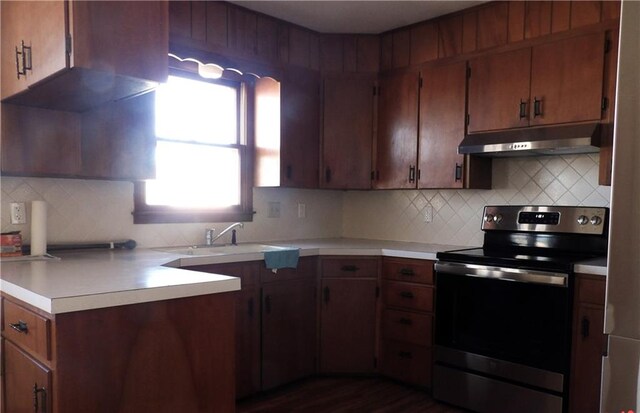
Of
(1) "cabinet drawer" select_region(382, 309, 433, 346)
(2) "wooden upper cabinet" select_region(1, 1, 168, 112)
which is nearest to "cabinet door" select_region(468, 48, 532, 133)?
(1) "cabinet drawer" select_region(382, 309, 433, 346)

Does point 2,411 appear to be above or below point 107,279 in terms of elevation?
below

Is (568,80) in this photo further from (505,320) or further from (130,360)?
(130,360)

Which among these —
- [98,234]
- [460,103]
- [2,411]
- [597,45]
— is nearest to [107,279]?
[2,411]

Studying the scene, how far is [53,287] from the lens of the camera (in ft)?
5.11

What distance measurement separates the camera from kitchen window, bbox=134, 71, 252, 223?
3041 mm

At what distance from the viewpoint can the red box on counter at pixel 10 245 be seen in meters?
2.26

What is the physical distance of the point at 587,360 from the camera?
2316 millimetres

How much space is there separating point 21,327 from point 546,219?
2684mm

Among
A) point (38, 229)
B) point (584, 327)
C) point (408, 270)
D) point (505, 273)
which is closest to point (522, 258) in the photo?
point (505, 273)

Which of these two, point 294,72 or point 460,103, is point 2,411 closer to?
point 294,72

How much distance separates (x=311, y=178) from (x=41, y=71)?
1975 mm

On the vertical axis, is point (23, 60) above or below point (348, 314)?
above

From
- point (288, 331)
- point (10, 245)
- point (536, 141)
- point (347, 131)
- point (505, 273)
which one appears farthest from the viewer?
point (347, 131)

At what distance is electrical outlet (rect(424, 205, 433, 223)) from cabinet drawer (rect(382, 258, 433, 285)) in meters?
0.64
